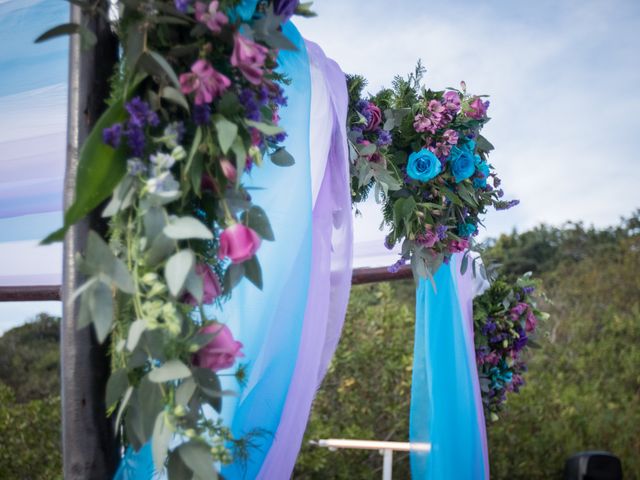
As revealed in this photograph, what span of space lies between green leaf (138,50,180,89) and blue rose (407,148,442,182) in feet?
3.56

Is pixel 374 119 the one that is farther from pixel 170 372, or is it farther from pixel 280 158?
pixel 170 372

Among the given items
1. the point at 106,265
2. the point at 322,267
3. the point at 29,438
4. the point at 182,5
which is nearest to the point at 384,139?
the point at 322,267

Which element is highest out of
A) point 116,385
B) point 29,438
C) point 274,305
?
point 274,305

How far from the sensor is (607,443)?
15.9ft

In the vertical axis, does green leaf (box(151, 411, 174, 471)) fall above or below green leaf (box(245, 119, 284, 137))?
below

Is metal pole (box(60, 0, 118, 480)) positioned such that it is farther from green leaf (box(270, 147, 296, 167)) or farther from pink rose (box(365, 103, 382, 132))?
pink rose (box(365, 103, 382, 132))

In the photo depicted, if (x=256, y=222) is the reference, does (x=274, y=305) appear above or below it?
below

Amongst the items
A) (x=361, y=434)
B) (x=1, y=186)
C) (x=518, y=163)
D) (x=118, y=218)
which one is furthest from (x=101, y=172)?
(x=518, y=163)

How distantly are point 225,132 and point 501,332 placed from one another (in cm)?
186

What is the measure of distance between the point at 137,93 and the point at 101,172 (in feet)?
0.53

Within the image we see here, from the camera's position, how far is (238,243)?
966 millimetres

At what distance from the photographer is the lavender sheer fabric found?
1.38 metres

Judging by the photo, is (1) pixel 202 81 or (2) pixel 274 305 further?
(2) pixel 274 305

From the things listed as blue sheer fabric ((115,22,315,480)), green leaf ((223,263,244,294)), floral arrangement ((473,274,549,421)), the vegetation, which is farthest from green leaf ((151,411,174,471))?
the vegetation
